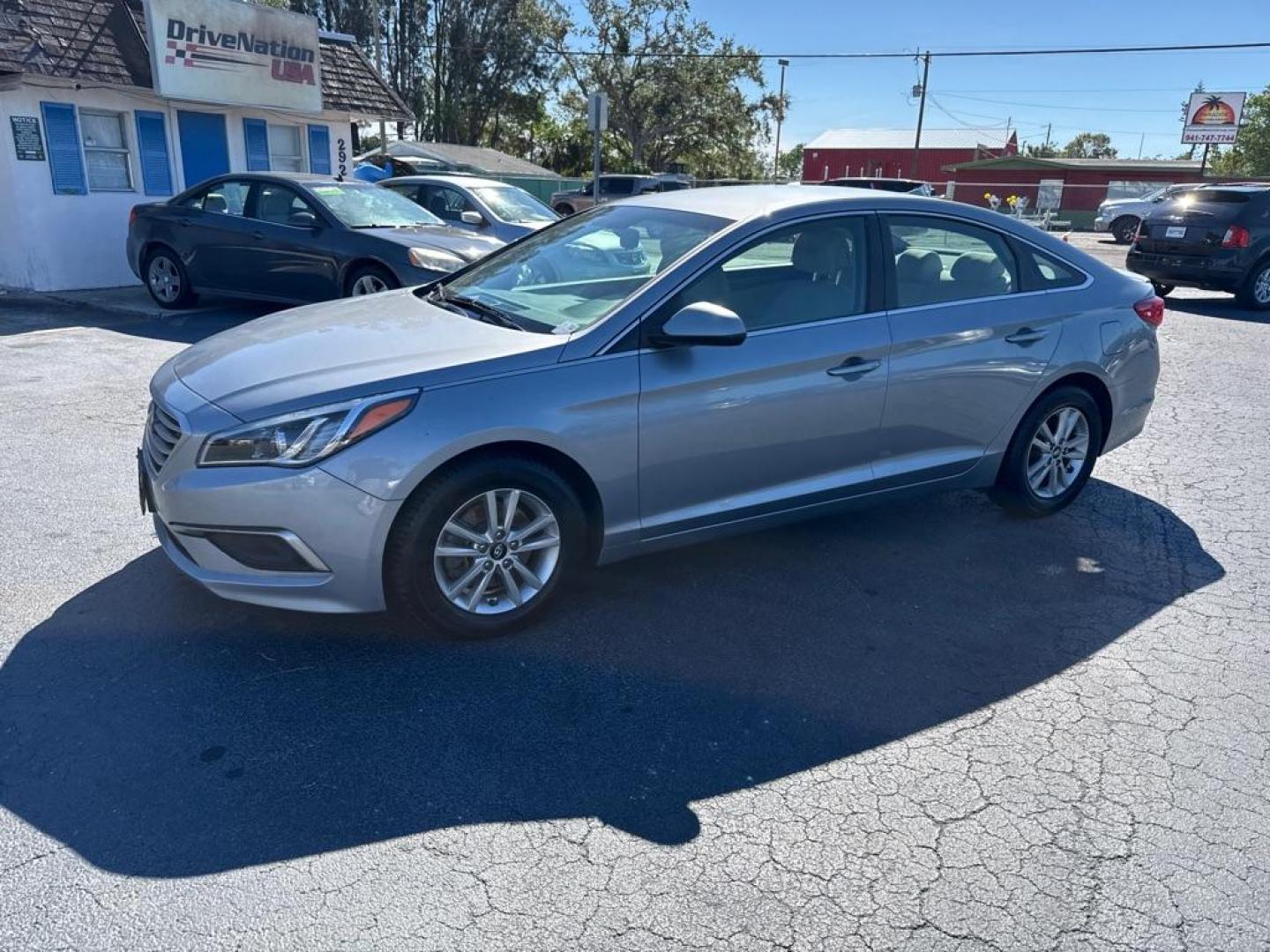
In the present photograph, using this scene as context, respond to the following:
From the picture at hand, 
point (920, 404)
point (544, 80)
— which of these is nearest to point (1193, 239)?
point (920, 404)

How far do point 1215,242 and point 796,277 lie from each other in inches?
450

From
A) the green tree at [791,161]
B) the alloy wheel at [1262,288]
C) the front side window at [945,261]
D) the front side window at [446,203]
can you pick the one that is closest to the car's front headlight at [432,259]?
the front side window at [446,203]

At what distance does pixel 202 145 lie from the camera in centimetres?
1385

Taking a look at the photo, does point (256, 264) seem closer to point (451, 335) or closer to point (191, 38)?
point (191, 38)

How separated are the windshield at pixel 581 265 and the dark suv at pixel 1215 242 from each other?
1149cm

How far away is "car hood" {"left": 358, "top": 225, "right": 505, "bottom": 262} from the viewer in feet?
30.7

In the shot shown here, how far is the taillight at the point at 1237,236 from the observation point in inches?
501

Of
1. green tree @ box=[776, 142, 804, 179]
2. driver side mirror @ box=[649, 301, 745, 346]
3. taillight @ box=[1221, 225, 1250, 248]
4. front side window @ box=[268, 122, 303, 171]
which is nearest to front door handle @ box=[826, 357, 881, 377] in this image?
driver side mirror @ box=[649, 301, 745, 346]

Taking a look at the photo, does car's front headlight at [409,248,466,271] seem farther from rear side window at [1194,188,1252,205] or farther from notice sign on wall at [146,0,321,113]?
rear side window at [1194,188,1252,205]

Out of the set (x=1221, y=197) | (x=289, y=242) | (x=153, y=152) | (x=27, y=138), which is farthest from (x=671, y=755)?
(x=1221, y=197)

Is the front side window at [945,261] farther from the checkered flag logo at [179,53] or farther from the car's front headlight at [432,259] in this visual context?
the checkered flag logo at [179,53]

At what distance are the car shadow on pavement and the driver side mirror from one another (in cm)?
115

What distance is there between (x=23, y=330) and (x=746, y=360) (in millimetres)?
8902

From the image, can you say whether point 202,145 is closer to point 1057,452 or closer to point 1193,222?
point 1057,452
